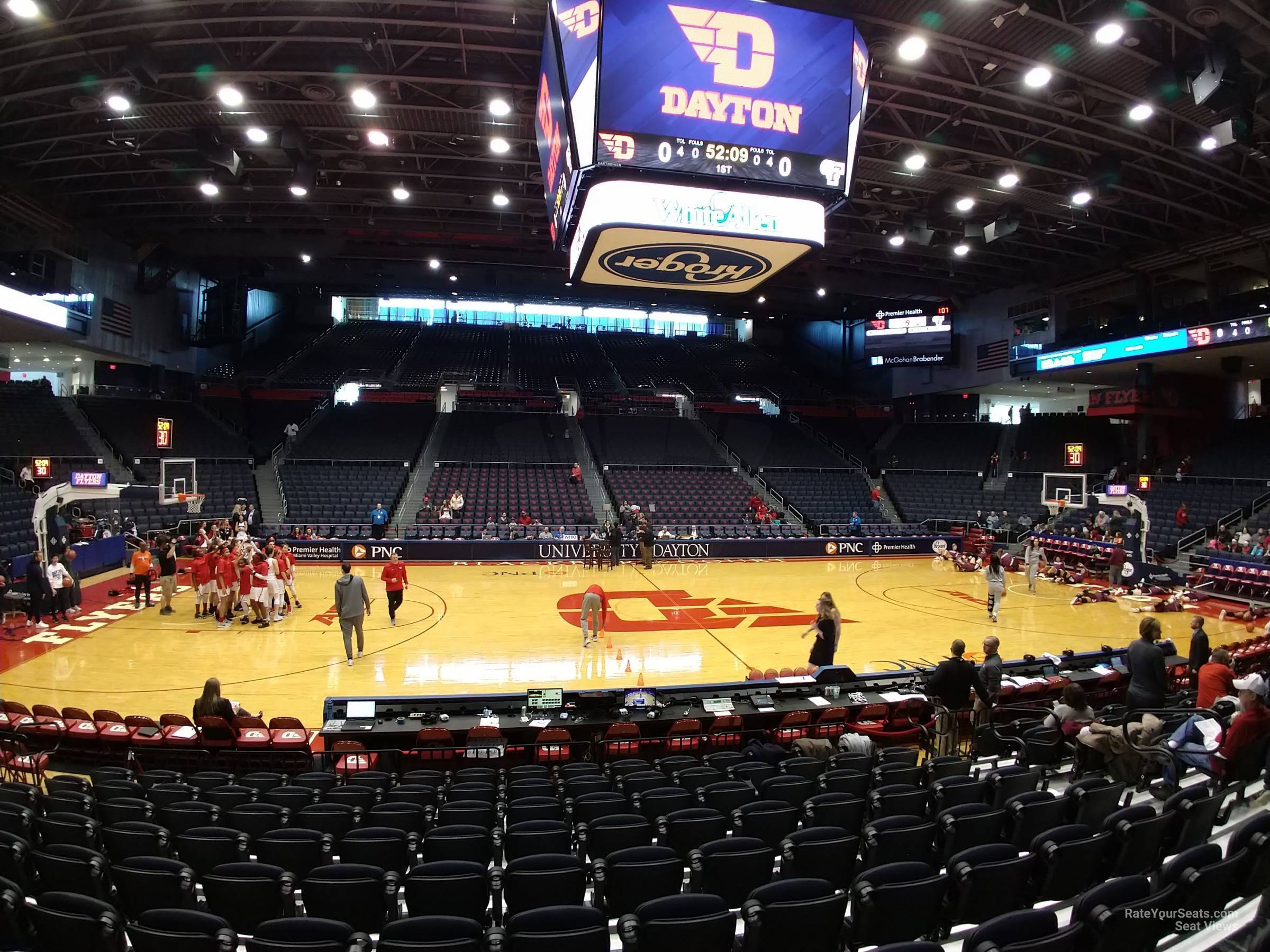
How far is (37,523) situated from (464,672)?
10.1 metres

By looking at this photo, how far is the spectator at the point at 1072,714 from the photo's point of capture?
6426 millimetres

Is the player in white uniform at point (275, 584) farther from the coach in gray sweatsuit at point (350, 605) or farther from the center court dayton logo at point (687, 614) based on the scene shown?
the center court dayton logo at point (687, 614)

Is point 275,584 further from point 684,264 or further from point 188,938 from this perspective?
point 188,938

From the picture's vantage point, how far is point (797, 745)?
23.6ft

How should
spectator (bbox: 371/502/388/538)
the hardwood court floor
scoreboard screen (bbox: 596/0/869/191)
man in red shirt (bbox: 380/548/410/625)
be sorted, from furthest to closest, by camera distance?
spectator (bbox: 371/502/388/538), man in red shirt (bbox: 380/548/410/625), the hardwood court floor, scoreboard screen (bbox: 596/0/869/191)

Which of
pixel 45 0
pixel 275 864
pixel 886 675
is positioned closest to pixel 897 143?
pixel 886 675

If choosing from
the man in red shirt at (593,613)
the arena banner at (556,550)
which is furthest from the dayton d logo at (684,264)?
the arena banner at (556,550)

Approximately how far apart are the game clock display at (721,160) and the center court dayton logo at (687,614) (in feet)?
28.7

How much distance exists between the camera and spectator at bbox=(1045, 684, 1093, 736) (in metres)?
6.43

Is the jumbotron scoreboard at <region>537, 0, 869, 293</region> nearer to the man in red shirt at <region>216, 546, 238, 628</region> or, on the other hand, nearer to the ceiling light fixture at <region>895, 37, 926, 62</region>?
the ceiling light fixture at <region>895, 37, 926, 62</region>

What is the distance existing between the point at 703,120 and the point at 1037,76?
8.05m

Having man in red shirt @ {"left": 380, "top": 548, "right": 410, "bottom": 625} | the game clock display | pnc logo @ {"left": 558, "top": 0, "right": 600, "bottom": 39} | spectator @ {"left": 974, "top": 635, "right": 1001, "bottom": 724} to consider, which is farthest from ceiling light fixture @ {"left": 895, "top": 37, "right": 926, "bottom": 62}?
man in red shirt @ {"left": 380, "top": 548, "right": 410, "bottom": 625}

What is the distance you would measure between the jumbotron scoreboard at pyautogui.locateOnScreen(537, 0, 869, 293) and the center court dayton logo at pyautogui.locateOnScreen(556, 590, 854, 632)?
25.4 feet

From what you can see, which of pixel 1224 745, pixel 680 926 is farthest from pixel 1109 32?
pixel 680 926
